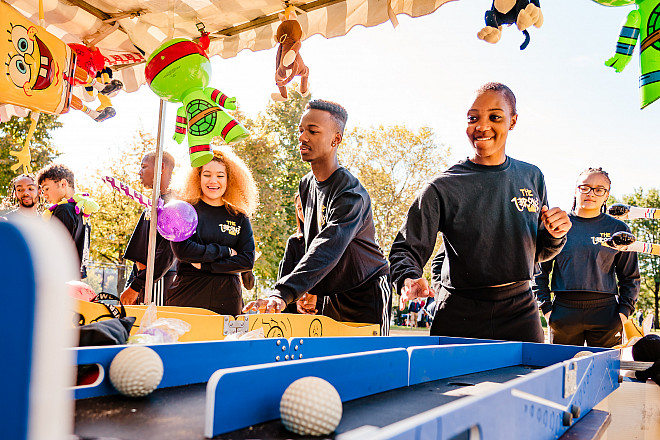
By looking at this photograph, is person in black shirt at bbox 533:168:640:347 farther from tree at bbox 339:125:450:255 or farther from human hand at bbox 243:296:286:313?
tree at bbox 339:125:450:255

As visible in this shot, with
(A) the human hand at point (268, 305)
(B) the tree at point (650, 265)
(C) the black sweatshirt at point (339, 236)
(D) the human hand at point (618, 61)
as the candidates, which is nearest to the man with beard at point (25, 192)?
(C) the black sweatshirt at point (339, 236)

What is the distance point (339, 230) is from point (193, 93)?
4.41 feet

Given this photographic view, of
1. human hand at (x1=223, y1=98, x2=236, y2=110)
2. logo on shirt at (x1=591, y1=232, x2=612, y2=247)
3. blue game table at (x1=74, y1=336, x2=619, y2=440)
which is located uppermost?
human hand at (x1=223, y1=98, x2=236, y2=110)

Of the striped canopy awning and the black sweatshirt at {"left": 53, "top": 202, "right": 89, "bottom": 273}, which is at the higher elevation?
the striped canopy awning

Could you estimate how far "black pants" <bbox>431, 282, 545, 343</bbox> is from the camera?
2059 mm

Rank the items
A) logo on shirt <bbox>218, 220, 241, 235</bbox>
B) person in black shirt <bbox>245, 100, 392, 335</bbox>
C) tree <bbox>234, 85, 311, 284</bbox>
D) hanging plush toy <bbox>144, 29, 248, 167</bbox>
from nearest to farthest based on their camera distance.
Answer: person in black shirt <bbox>245, 100, 392, 335</bbox>
hanging plush toy <bbox>144, 29, 248, 167</bbox>
logo on shirt <bbox>218, 220, 241, 235</bbox>
tree <bbox>234, 85, 311, 284</bbox>

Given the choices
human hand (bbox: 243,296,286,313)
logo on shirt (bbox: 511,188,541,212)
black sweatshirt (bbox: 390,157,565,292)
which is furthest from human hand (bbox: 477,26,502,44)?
human hand (bbox: 243,296,286,313)

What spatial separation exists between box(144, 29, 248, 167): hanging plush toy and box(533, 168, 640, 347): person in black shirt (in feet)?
8.18

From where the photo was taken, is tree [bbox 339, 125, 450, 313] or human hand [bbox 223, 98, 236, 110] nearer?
human hand [bbox 223, 98, 236, 110]

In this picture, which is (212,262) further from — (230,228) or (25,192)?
(25,192)

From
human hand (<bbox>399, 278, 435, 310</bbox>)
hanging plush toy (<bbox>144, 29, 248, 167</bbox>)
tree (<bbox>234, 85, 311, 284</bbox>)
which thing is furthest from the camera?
tree (<bbox>234, 85, 311, 284</bbox>)

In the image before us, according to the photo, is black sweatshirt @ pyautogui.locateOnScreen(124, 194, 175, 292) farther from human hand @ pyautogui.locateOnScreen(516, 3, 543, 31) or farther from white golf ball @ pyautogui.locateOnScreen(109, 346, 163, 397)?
white golf ball @ pyautogui.locateOnScreen(109, 346, 163, 397)

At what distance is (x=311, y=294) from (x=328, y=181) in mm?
628

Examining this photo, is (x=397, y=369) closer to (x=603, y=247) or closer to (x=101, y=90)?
(x=603, y=247)
